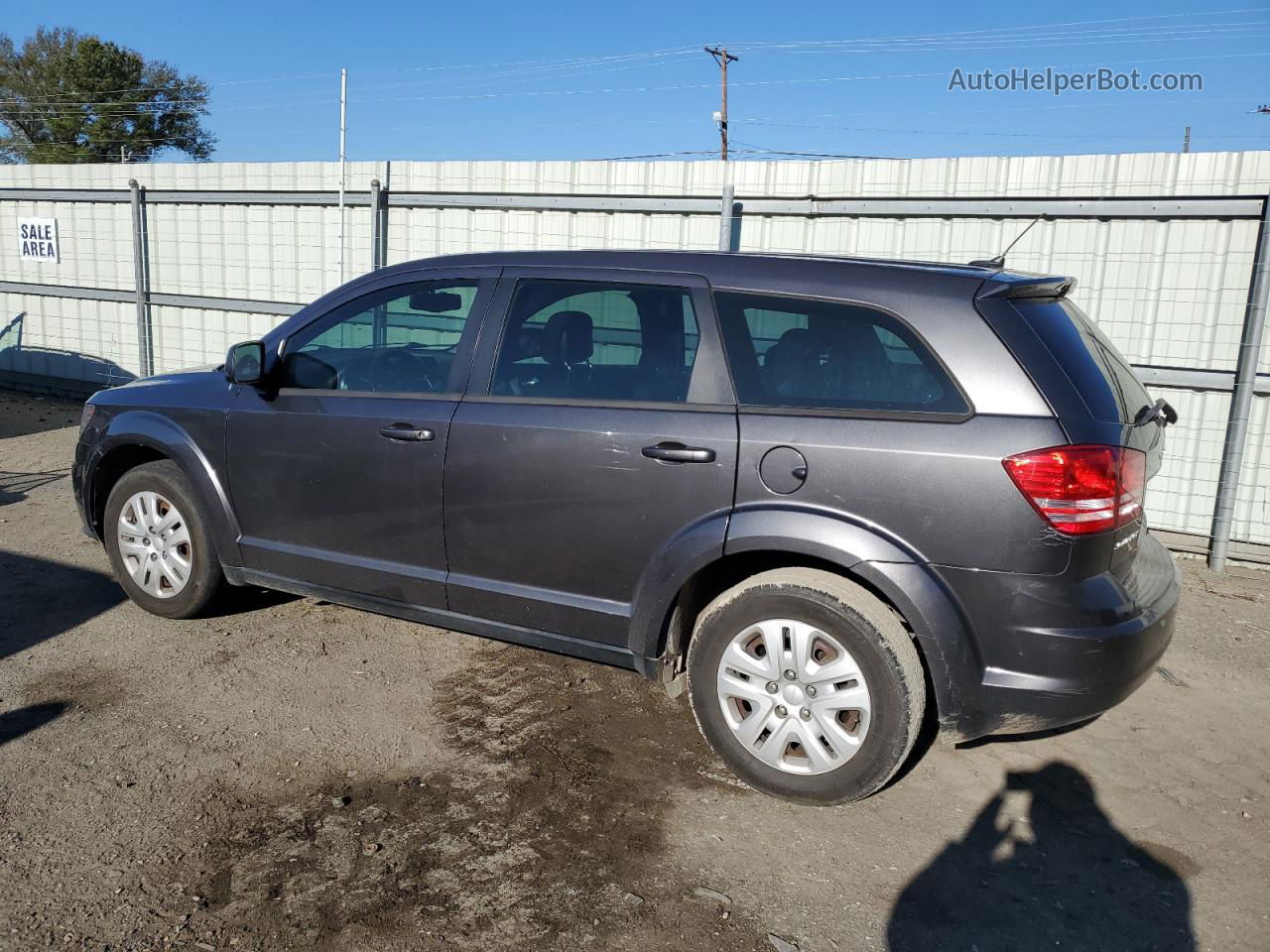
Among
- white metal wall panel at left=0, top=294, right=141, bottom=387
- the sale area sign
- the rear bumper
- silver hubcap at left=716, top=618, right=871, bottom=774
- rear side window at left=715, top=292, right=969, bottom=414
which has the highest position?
the sale area sign

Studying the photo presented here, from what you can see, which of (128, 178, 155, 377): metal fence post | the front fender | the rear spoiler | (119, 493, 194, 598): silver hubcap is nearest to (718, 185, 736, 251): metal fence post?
the rear spoiler

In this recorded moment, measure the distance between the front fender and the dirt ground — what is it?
0.55 m

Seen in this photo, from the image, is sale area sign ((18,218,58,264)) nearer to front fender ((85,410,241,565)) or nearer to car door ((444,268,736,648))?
front fender ((85,410,241,565))

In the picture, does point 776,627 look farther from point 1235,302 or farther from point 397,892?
point 1235,302

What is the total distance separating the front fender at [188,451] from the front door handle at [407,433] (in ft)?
3.34

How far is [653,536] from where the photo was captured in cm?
362

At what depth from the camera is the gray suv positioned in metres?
3.16

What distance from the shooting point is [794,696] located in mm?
3443

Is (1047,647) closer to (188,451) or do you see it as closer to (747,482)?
(747,482)

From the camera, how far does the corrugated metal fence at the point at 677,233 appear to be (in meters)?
6.56

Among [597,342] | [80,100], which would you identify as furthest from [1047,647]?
[80,100]

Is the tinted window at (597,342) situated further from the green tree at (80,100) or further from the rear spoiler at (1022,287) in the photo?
the green tree at (80,100)

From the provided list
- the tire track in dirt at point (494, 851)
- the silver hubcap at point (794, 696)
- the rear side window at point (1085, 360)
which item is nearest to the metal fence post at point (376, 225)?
the tire track in dirt at point (494, 851)

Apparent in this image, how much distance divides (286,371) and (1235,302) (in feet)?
19.0
